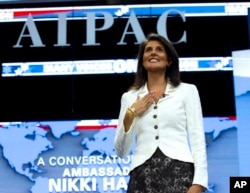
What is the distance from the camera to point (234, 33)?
4258 millimetres

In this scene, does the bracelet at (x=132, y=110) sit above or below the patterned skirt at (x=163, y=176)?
above

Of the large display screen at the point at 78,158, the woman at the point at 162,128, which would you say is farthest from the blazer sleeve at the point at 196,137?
the large display screen at the point at 78,158

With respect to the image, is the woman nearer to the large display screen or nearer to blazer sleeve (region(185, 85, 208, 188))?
blazer sleeve (region(185, 85, 208, 188))

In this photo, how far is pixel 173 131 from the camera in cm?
163

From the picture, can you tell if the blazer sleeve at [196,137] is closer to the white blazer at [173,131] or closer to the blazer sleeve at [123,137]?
the white blazer at [173,131]

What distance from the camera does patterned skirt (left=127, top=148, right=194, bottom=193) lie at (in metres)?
1.57

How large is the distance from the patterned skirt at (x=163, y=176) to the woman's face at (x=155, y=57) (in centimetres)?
26

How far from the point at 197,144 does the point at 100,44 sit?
2.77m

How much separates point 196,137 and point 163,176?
147 mm

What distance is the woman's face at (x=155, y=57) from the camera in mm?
1691

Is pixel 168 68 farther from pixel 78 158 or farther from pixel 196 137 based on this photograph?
pixel 78 158

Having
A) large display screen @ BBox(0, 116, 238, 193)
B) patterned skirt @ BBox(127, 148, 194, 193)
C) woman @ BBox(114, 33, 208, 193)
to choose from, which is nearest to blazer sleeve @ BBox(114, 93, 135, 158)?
woman @ BBox(114, 33, 208, 193)

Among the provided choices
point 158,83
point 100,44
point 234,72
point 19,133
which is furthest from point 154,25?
point 158,83

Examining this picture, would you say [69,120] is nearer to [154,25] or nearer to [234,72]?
[154,25]
